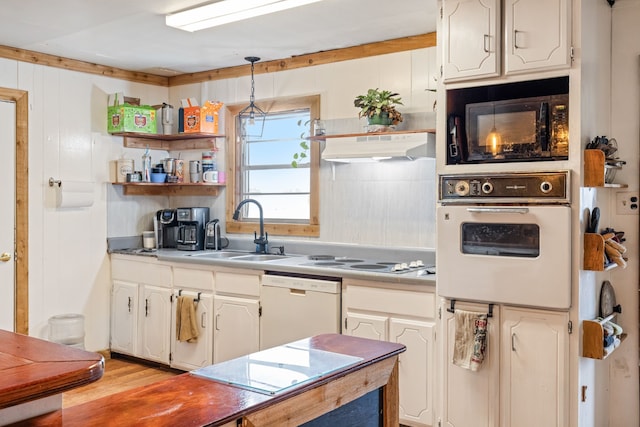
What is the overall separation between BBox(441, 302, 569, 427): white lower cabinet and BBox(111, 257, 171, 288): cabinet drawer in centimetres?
229

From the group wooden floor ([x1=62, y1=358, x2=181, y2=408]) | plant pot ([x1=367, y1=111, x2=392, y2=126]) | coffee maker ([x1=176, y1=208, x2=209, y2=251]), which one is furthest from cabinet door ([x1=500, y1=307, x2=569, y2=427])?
coffee maker ([x1=176, y1=208, x2=209, y2=251])

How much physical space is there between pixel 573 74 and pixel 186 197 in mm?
3494

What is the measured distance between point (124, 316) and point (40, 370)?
3.84 m

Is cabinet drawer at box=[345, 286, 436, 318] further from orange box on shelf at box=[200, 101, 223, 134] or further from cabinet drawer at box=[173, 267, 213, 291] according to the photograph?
orange box on shelf at box=[200, 101, 223, 134]

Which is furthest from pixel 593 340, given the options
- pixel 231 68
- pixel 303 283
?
pixel 231 68

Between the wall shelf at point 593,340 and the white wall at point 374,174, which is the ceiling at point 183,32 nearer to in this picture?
the white wall at point 374,174

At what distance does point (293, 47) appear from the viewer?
167 inches

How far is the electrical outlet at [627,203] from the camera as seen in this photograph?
3.21 m

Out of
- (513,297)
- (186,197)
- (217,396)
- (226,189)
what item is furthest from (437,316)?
(186,197)

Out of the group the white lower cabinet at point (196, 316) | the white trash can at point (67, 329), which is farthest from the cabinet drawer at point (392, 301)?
the white trash can at point (67, 329)

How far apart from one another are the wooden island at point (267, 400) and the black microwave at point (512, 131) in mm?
1408

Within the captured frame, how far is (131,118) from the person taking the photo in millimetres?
4820

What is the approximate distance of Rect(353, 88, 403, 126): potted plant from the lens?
3807 mm

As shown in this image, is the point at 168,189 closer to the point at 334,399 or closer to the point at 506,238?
the point at 506,238
